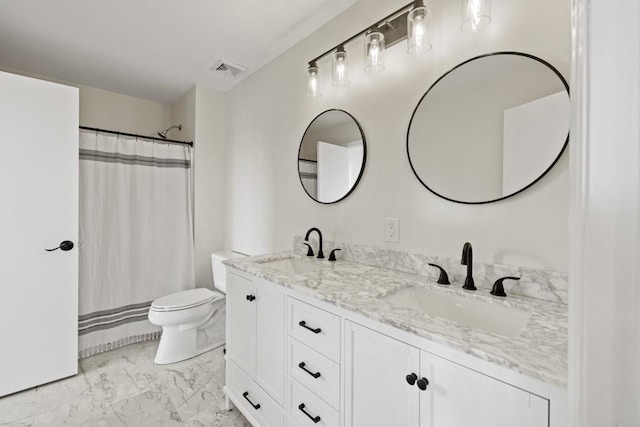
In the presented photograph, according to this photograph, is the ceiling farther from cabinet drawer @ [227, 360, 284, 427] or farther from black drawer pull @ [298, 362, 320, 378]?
cabinet drawer @ [227, 360, 284, 427]

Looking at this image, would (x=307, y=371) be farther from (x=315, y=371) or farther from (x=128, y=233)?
(x=128, y=233)

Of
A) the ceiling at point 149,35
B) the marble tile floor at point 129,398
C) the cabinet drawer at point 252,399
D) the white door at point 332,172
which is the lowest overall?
the marble tile floor at point 129,398

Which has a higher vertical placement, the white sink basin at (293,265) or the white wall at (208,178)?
the white wall at (208,178)

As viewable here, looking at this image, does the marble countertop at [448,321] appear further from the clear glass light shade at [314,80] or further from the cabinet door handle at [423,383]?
the clear glass light shade at [314,80]

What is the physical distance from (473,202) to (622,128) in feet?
3.11

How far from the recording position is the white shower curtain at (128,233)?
90.5 inches

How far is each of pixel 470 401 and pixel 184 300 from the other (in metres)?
2.13

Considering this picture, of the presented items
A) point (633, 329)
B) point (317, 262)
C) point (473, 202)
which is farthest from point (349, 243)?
point (633, 329)

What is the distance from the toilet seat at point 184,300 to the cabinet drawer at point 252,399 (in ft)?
2.23

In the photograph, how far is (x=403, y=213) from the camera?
147 cm

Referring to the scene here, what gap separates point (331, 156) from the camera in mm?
1875

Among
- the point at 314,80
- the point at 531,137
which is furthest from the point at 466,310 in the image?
the point at 314,80

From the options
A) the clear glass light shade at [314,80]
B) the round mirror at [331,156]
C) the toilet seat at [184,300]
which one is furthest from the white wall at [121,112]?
the clear glass light shade at [314,80]

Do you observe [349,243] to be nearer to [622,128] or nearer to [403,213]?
[403,213]
